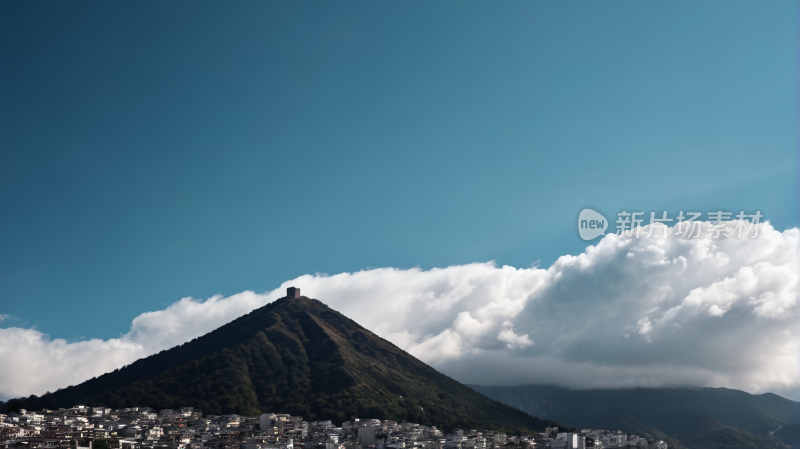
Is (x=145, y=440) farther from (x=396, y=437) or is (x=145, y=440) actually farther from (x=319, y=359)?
(x=319, y=359)

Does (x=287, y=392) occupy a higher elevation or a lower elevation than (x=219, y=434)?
higher

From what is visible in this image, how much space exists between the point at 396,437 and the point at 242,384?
6250 cm

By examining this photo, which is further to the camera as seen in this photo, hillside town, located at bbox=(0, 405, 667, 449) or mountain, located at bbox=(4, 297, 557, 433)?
mountain, located at bbox=(4, 297, 557, 433)

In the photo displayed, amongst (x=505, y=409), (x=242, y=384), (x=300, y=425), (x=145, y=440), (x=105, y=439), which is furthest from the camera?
(x=505, y=409)

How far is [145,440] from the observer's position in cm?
10869

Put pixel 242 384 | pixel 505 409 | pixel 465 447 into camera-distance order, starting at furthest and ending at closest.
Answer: pixel 505 409 → pixel 242 384 → pixel 465 447

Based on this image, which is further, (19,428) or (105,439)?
(19,428)

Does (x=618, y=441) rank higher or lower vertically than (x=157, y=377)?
lower

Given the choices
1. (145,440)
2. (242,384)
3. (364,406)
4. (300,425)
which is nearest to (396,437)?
(300,425)

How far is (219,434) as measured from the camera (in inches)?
4631

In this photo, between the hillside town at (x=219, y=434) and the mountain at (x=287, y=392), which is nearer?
the hillside town at (x=219, y=434)

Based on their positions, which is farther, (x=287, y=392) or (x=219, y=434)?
(x=287, y=392)

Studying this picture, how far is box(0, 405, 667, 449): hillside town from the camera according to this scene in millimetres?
103500

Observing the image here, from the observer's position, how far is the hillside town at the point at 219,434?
104 m
